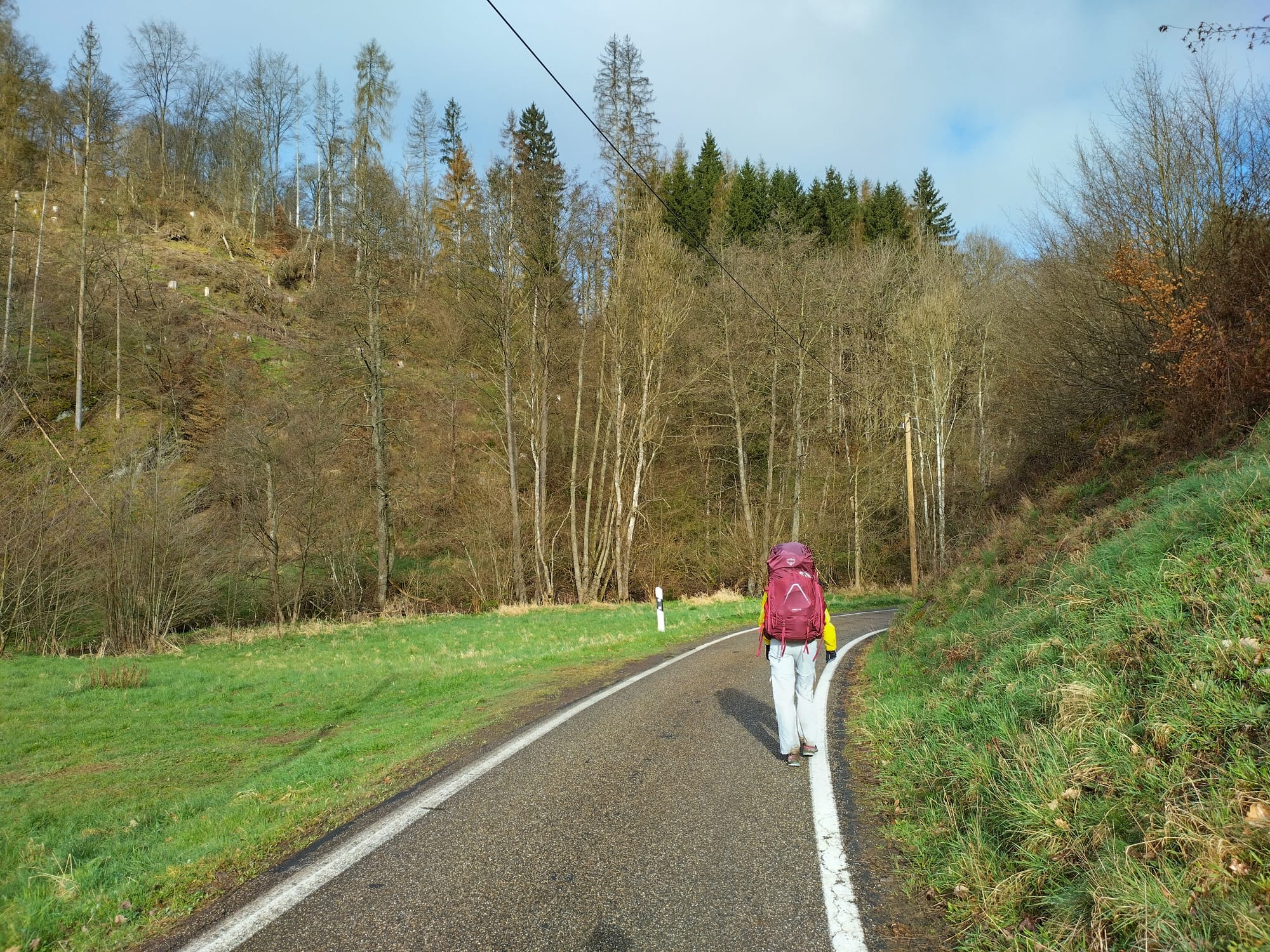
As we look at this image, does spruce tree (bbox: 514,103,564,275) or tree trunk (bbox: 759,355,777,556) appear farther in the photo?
tree trunk (bbox: 759,355,777,556)

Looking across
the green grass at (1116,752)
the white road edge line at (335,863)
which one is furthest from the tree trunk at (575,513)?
the green grass at (1116,752)

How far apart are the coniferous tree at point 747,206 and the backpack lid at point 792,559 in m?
37.7

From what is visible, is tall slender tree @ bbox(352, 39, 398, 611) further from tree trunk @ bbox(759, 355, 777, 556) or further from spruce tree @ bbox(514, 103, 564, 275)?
tree trunk @ bbox(759, 355, 777, 556)

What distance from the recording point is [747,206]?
4444cm

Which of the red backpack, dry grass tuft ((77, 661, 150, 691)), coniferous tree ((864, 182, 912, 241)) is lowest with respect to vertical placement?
dry grass tuft ((77, 661, 150, 691))

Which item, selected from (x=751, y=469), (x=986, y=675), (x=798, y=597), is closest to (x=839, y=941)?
(x=798, y=597)

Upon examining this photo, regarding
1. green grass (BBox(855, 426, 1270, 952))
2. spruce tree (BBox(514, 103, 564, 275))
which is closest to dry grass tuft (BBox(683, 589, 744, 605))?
spruce tree (BBox(514, 103, 564, 275))

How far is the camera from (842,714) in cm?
693

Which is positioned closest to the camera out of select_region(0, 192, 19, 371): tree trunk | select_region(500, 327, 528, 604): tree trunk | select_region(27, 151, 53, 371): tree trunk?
select_region(500, 327, 528, 604): tree trunk

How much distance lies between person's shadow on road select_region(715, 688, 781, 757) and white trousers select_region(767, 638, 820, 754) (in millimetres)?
192

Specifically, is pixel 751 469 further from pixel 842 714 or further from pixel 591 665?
pixel 842 714

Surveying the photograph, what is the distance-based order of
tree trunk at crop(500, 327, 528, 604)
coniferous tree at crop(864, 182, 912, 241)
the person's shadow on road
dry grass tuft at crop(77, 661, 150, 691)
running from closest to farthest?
the person's shadow on road, dry grass tuft at crop(77, 661, 150, 691), tree trunk at crop(500, 327, 528, 604), coniferous tree at crop(864, 182, 912, 241)

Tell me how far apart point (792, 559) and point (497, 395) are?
26.9 m

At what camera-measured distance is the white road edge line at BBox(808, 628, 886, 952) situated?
3.01 m
